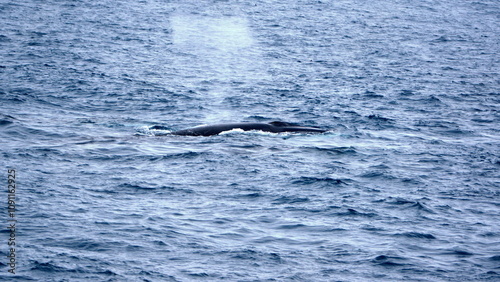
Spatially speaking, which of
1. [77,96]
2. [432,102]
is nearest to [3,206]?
[77,96]

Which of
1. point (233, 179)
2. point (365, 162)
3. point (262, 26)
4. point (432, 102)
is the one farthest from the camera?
point (262, 26)

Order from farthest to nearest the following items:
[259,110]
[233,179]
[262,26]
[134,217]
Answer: [262,26], [259,110], [233,179], [134,217]

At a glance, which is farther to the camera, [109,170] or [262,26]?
[262,26]

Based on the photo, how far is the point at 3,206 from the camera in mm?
20203

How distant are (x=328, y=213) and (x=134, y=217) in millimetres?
5711

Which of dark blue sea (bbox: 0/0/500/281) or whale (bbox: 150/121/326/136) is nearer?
dark blue sea (bbox: 0/0/500/281)

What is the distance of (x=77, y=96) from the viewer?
36.0 meters

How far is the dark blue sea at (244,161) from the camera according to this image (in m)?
18.0

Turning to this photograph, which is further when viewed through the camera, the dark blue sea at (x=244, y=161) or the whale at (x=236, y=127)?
the whale at (x=236, y=127)

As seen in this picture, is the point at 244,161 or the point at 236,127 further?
the point at 236,127

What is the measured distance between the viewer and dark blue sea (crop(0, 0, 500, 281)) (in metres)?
18.0

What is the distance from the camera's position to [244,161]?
84.8ft

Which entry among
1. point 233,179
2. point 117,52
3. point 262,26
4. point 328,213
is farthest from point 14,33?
point 328,213

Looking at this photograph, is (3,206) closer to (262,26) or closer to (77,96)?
(77,96)
